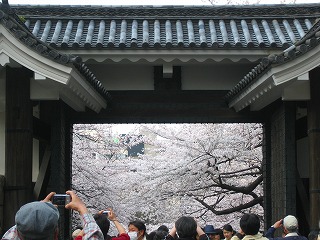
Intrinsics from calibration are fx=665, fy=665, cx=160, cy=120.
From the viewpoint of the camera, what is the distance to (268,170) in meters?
10.2

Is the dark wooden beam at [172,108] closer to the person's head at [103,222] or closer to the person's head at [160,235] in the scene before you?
the person's head at [160,235]

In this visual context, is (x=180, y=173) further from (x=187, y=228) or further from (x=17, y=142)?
(x=187, y=228)

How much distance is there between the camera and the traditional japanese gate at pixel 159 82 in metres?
7.75

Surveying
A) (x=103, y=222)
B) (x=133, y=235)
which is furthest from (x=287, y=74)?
(x=103, y=222)

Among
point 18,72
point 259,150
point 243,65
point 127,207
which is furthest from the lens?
point 127,207

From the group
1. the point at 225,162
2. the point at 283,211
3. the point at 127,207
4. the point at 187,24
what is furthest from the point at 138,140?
the point at 283,211

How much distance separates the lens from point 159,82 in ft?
33.3

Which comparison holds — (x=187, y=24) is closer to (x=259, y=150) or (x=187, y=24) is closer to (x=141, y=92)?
(x=141, y=92)

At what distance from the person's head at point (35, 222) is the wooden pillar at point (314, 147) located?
5.74m

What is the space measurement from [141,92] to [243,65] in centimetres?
161

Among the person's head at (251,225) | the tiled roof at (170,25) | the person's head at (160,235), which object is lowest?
the person's head at (160,235)

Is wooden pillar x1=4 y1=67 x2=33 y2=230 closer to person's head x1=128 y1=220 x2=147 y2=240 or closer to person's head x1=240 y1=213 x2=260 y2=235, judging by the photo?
person's head x1=128 y1=220 x2=147 y2=240

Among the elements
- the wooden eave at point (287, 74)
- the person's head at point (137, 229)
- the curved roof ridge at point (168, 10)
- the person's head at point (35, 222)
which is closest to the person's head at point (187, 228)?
the person's head at point (35, 222)

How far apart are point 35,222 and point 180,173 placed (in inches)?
667
